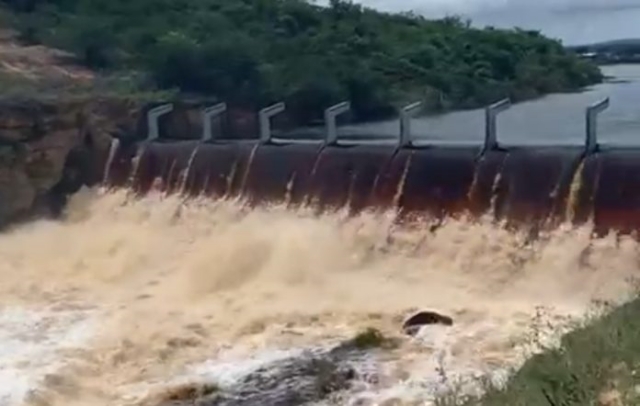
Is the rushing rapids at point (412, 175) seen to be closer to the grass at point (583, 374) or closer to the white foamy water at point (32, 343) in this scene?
the white foamy water at point (32, 343)

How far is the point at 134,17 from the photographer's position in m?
27.6

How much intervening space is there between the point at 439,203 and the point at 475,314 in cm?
249

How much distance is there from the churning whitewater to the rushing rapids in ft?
0.80

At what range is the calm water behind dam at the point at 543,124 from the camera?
20.1 meters

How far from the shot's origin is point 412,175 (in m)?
13.9

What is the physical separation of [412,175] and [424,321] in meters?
3.33

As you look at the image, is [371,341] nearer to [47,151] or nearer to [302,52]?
[47,151]

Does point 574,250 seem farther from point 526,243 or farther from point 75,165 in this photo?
point 75,165

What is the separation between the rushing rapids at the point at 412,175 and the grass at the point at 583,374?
548cm

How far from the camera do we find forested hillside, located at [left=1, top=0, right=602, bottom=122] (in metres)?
24.3

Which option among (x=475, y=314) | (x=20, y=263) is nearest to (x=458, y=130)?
(x=20, y=263)

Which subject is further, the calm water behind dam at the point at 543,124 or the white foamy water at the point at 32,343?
the calm water behind dam at the point at 543,124

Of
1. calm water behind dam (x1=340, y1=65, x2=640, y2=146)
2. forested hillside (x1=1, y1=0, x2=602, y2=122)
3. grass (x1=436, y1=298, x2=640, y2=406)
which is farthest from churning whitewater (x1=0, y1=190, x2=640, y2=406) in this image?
forested hillside (x1=1, y1=0, x2=602, y2=122)

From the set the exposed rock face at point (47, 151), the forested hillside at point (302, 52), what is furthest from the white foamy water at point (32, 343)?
the forested hillside at point (302, 52)
